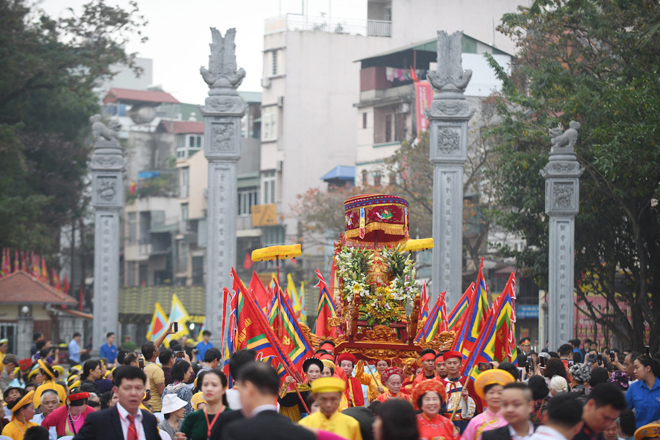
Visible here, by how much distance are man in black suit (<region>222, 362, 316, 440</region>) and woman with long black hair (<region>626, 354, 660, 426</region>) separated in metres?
4.90

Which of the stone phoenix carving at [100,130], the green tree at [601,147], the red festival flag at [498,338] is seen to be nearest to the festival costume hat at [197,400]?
the red festival flag at [498,338]

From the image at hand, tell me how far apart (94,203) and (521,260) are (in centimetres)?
1015

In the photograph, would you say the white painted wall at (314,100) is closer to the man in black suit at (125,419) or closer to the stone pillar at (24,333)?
the stone pillar at (24,333)

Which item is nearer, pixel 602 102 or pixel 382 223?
pixel 382 223

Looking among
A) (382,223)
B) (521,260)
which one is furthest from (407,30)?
(382,223)

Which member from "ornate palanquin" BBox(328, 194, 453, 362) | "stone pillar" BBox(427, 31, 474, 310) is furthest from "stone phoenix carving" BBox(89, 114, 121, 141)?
"stone pillar" BBox(427, 31, 474, 310)

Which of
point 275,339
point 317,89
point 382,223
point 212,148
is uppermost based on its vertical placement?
point 317,89

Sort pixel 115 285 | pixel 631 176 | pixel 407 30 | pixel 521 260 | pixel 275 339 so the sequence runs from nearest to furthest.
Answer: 1. pixel 275 339
2. pixel 631 176
3. pixel 115 285
4. pixel 521 260
5. pixel 407 30

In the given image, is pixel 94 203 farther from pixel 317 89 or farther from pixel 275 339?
pixel 317 89

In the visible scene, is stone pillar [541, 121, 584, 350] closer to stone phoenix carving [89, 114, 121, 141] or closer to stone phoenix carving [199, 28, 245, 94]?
stone phoenix carving [199, 28, 245, 94]

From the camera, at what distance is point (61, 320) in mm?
34250

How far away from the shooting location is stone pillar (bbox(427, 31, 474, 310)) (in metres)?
16.9

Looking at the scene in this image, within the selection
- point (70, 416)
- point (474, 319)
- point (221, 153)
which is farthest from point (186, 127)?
point (70, 416)

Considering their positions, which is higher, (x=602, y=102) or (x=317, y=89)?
(x=317, y=89)
